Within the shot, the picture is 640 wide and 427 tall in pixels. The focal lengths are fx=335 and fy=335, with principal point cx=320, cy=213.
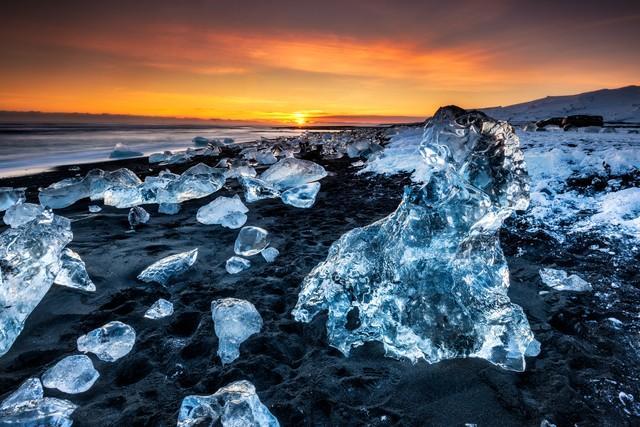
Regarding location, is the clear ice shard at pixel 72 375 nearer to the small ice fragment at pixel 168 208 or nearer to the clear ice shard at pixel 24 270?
the clear ice shard at pixel 24 270

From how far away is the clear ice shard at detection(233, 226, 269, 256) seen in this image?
3047 millimetres

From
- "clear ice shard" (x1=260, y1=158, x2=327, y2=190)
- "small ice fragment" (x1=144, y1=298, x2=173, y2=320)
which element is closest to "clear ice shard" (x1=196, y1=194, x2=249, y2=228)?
"small ice fragment" (x1=144, y1=298, x2=173, y2=320)

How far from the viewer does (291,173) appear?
235 inches

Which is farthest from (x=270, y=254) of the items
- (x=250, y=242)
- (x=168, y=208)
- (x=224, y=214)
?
(x=168, y=208)

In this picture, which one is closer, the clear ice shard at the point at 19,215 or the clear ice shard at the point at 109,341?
the clear ice shard at the point at 109,341

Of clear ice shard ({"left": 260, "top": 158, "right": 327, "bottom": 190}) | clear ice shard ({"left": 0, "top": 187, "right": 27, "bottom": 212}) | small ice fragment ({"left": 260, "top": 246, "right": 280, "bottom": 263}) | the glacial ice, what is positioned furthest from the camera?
clear ice shard ({"left": 260, "top": 158, "right": 327, "bottom": 190})

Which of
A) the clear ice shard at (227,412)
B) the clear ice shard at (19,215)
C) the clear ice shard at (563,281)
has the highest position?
the clear ice shard at (19,215)

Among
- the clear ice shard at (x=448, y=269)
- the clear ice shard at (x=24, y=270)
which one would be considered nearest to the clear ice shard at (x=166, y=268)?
the clear ice shard at (x=24, y=270)

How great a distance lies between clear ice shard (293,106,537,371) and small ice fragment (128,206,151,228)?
8.63 feet

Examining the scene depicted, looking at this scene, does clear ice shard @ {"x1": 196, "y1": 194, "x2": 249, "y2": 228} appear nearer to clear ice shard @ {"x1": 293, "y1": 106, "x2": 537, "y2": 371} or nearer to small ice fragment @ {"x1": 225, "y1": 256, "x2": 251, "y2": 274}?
small ice fragment @ {"x1": 225, "y1": 256, "x2": 251, "y2": 274}

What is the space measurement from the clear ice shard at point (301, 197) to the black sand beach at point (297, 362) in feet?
5.35

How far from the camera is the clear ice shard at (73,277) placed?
2.42 m

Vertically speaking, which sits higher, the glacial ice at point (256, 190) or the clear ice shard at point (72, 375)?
the glacial ice at point (256, 190)

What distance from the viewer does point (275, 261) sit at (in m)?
2.92
